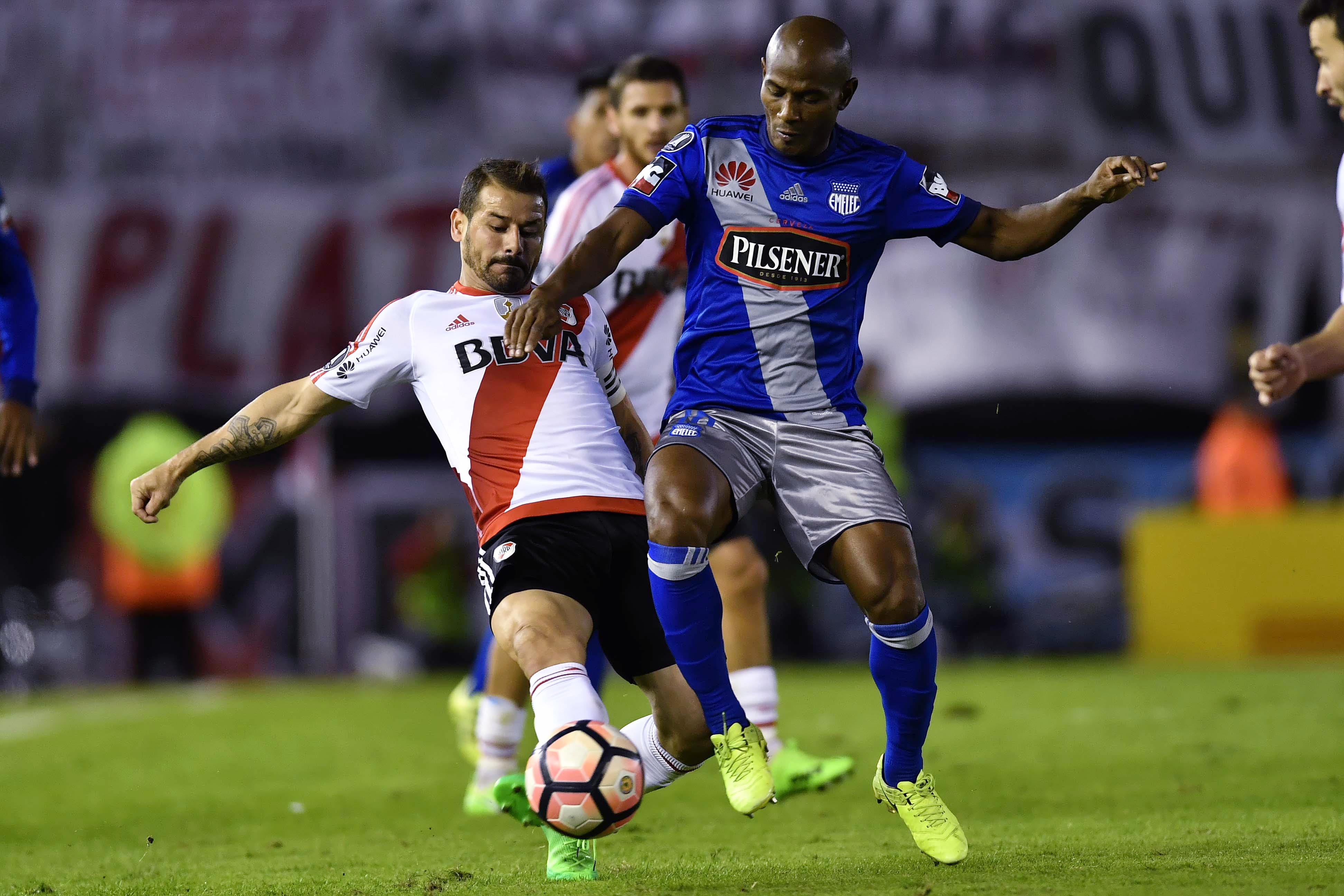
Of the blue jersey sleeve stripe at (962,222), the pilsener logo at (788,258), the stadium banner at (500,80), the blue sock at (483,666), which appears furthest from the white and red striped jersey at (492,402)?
the stadium banner at (500,80)

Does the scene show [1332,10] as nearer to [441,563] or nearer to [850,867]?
[850,867]

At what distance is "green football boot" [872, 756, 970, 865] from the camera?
4.82m

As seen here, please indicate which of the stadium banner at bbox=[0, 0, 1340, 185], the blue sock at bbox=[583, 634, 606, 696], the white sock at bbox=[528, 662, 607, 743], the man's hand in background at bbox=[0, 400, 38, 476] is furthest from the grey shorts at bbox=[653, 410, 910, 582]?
the stadium banner at bbox=[0, 0, 1340, 185]

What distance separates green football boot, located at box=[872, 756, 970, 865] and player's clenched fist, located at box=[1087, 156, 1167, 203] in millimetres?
1801

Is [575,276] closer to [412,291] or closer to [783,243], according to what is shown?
[783,243]

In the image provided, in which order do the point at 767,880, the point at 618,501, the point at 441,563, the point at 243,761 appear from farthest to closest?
the point at 441,563
the point at 243,761
the point at 618,501
the point at 767,880

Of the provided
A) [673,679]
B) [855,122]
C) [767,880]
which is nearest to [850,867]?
[767,880]

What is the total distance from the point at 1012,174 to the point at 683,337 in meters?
13.2

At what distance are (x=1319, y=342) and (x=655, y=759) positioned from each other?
2.36m

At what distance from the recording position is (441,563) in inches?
630

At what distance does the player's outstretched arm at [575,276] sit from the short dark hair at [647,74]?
1.83 meters

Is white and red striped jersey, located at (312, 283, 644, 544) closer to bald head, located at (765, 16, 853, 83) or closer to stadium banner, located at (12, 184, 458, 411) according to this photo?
bald head, located at (765, 16, 853, 83)

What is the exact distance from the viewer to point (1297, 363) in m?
4.80

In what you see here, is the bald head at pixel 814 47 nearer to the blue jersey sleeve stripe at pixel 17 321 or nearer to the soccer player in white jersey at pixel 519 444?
the soccer player in white jersey at pixel 519 444
